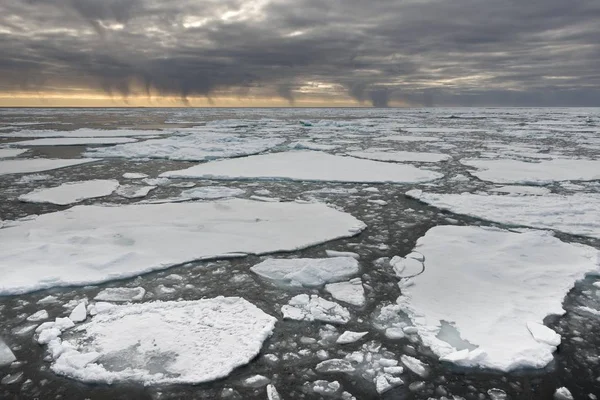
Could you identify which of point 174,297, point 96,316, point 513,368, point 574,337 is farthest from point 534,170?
point 96,316

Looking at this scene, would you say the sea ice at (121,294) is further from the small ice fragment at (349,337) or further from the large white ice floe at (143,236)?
the small ice fragment at (349,337)

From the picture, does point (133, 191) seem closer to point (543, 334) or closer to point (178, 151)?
point (178, 151)

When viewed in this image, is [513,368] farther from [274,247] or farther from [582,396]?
[274,247]

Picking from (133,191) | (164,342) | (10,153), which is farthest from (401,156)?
(10,153)

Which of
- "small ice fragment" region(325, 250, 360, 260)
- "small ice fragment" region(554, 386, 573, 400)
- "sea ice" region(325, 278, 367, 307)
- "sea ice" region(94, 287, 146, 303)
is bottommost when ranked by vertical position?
"small ice fragment" region(325, 250, 360, 260)

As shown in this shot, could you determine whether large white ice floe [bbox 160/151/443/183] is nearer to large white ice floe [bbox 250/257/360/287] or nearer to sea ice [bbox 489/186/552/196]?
sea ice [bbox 489/186/552/196]

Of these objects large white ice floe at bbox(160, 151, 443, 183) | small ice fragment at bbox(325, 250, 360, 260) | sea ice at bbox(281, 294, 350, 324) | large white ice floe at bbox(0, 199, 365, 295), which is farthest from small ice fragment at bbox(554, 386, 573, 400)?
large white ice floe at bbox(160, 151, 443, 183)

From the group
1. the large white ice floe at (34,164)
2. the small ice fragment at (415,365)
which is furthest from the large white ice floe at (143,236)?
the large white ice floe at (34,164)
